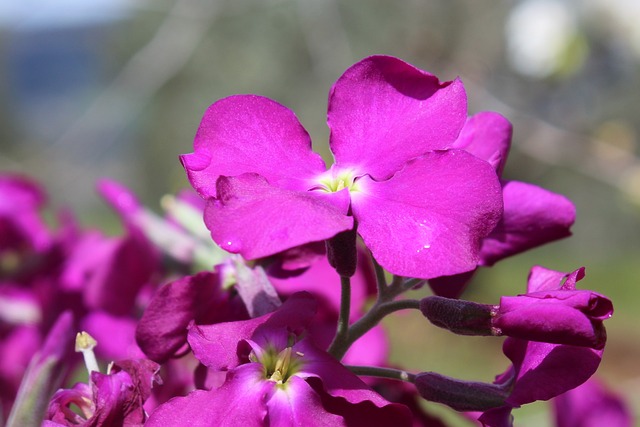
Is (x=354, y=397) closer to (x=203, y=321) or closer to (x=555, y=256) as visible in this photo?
(x=203, y=321)

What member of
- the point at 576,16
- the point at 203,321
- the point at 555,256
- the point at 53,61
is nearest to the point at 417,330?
the point at 555,256

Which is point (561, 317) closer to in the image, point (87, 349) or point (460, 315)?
point (460, 315)

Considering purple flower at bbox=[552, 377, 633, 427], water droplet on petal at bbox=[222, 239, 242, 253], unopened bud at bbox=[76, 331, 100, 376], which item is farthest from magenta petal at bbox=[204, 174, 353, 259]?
purple flower at bbox=[552, 377, 633, 427]

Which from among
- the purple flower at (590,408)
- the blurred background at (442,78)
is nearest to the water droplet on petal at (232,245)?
the purple flower at (590,408)

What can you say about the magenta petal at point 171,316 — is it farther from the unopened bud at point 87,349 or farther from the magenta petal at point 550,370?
the magenta petal at point 550,370

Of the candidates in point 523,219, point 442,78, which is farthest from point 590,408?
point 442,78

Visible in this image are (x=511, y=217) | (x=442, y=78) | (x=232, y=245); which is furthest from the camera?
(x=442, y=78)
